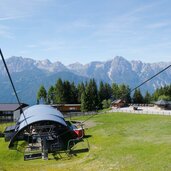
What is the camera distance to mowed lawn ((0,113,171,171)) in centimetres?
3566

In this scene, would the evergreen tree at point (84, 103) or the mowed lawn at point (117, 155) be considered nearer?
the mowed lawn at point (117, 155)

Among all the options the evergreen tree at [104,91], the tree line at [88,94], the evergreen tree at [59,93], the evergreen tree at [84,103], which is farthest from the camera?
the evergreen tree at [104,91]

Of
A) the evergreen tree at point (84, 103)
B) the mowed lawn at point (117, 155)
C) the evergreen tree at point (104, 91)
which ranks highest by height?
the evergreen tree at point (104, 91)

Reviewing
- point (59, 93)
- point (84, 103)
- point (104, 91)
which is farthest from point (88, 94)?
point (104, 91)

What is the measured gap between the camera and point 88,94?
12150 centimetres

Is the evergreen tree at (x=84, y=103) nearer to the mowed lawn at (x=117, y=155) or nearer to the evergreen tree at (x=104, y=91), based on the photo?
the evergreen tree at (x=104, y=91)

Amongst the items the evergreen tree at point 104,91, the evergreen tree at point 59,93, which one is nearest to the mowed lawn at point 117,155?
the evergreen tree at point 59,93

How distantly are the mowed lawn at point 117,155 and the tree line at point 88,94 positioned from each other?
61.2 metres

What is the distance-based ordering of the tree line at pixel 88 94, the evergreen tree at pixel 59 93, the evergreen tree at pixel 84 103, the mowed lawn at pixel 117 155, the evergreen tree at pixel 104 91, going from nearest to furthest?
the mowed lawn at pixel 117 155, the evergreen tree at pixel 84 103, the tree line at pixel 88 94, the evergreen tree at pixel 59 93, the evergreen tree at pixel 104 91

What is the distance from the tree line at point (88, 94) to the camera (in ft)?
398

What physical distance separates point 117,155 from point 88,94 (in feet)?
267

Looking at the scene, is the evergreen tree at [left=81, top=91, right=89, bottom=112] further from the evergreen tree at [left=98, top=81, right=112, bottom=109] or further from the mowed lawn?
the mowed lawn

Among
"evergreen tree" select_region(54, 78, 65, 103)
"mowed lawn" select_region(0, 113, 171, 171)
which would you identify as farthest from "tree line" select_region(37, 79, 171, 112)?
"mowed lawn" select_region(0, 113, 171, 171)

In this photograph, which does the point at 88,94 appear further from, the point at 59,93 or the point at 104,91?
the point at 104,91
